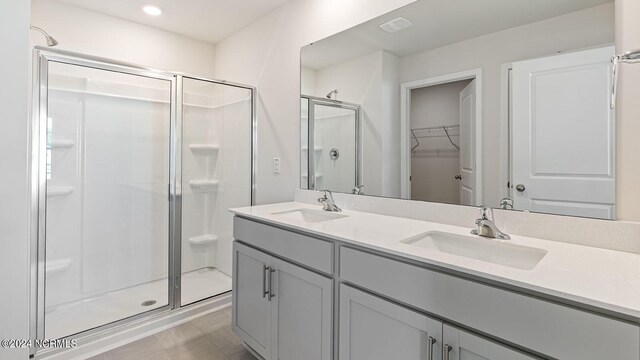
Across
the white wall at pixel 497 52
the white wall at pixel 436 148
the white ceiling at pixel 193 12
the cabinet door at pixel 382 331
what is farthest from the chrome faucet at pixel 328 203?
the white ceiling at pixel 193 12

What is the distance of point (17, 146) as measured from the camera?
1229mm

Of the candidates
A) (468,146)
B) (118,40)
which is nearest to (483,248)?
(468,146)

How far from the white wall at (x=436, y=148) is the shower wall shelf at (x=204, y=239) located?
6.85ft

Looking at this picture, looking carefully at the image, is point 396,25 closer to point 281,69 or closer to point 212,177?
point 281,69


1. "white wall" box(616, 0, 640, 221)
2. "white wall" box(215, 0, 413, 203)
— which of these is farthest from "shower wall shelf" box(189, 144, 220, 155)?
"white wall" box(616, 0, 640, 221)

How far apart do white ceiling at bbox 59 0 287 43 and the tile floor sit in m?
2.49

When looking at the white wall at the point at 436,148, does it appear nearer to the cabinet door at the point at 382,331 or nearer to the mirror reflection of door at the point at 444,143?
the mirror reflection of door at the point at 444,143

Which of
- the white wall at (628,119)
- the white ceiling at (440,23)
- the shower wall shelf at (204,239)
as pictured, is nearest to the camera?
the white wall at (628,119)

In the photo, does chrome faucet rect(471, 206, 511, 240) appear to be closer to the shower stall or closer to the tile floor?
the tile floor

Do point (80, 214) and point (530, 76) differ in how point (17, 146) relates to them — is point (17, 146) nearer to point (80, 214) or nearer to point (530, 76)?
point (80, 214)

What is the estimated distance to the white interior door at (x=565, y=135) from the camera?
1139 mm

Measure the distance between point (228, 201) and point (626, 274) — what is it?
2679 millimetres

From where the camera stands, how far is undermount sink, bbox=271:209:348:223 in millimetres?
1841

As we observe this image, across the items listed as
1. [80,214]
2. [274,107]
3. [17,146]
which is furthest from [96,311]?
[274,107]
